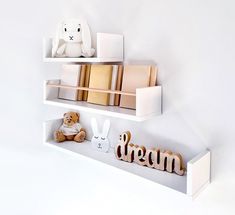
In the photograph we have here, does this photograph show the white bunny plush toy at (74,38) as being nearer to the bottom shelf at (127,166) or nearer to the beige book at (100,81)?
the beige book at (100,81)

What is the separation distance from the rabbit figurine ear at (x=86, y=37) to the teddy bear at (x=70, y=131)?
0.32 meters

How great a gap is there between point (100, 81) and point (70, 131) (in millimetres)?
310

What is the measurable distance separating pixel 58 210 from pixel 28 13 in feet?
3.42

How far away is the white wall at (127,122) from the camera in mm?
933

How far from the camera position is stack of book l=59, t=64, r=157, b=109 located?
104 centimetres

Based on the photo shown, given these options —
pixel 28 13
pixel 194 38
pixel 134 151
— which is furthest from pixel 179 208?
pixel 28 13

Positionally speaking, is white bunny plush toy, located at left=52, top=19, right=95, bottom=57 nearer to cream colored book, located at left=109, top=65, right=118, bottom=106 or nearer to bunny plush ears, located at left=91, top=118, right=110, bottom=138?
cream colored book, located at left=109, top=65, right=118, bottom=106

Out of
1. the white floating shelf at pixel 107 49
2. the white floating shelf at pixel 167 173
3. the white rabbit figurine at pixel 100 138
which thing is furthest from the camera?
the white rabbit figurine at pixel 100 138

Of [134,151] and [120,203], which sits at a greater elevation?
[134,151]

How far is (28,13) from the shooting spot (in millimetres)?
1532

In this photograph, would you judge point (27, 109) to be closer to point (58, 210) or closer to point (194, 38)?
point (58, 210)

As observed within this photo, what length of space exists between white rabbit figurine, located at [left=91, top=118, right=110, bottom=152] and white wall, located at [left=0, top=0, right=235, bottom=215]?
0.15 feet

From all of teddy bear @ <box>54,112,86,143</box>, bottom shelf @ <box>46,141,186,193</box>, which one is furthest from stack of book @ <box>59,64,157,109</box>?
bottom shelf @ <box>46,141,186,193</box>

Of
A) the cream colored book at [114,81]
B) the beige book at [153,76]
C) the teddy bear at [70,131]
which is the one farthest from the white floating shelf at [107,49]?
the teddy bear at [70,131]
